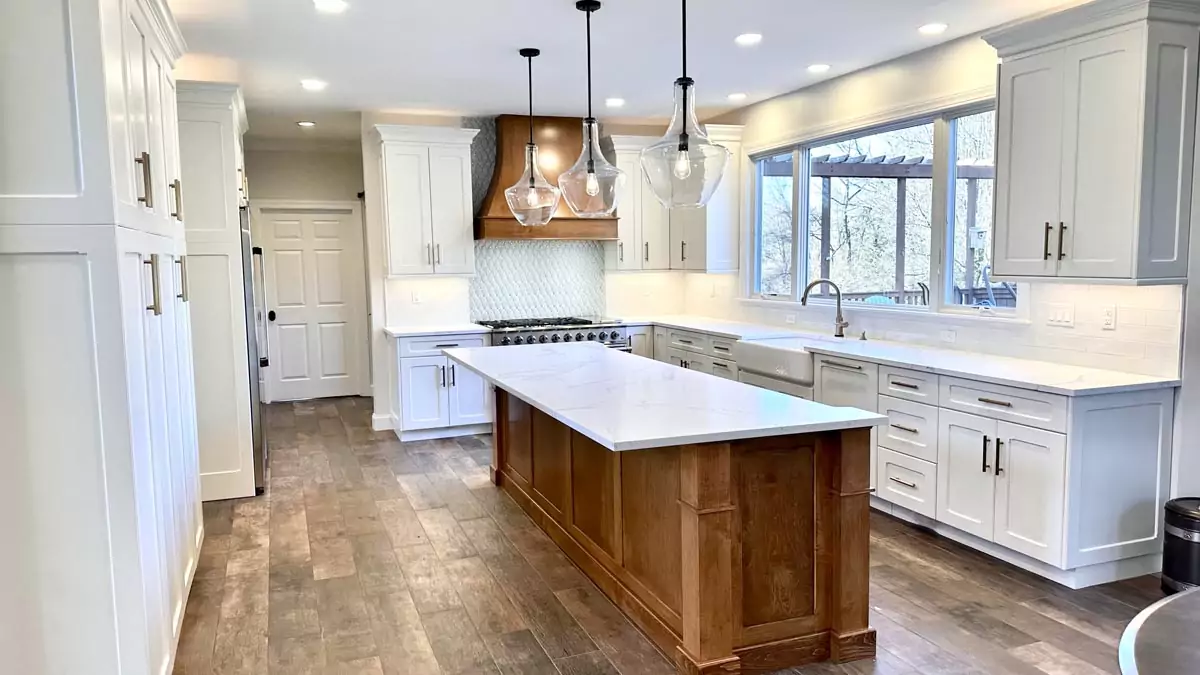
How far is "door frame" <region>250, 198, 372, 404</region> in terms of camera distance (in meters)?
8.04

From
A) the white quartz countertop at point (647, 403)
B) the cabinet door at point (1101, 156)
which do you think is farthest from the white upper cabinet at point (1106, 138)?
the white quartz countertop at point (647, 403)

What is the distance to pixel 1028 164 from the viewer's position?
145 inches

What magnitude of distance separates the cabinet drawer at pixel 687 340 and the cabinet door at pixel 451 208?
1778mm

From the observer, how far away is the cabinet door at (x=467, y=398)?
6414 mm

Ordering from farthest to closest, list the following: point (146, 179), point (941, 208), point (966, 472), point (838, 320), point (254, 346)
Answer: point (838, 320) < point (254, 346) < point (941, 208) < point (966, 472) < point (146, 179)

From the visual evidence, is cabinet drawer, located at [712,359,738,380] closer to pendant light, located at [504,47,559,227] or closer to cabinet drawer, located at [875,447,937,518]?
cabinet drawer, located at [875,447,937,518]

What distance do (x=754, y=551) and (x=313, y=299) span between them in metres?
6.60

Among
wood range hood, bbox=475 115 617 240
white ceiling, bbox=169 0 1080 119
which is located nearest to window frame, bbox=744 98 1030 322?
white ceiling, bbox=169 0 1080 119

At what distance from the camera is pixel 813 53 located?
475 cm

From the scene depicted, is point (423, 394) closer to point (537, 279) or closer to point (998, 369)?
point (537, 279)

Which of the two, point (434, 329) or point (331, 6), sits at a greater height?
point (331, 6)

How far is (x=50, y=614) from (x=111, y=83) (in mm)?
1445

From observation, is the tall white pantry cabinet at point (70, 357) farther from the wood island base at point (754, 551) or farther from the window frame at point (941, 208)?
the window frame at point (941, 208)

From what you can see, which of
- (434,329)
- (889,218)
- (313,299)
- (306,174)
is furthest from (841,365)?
(306,174)
